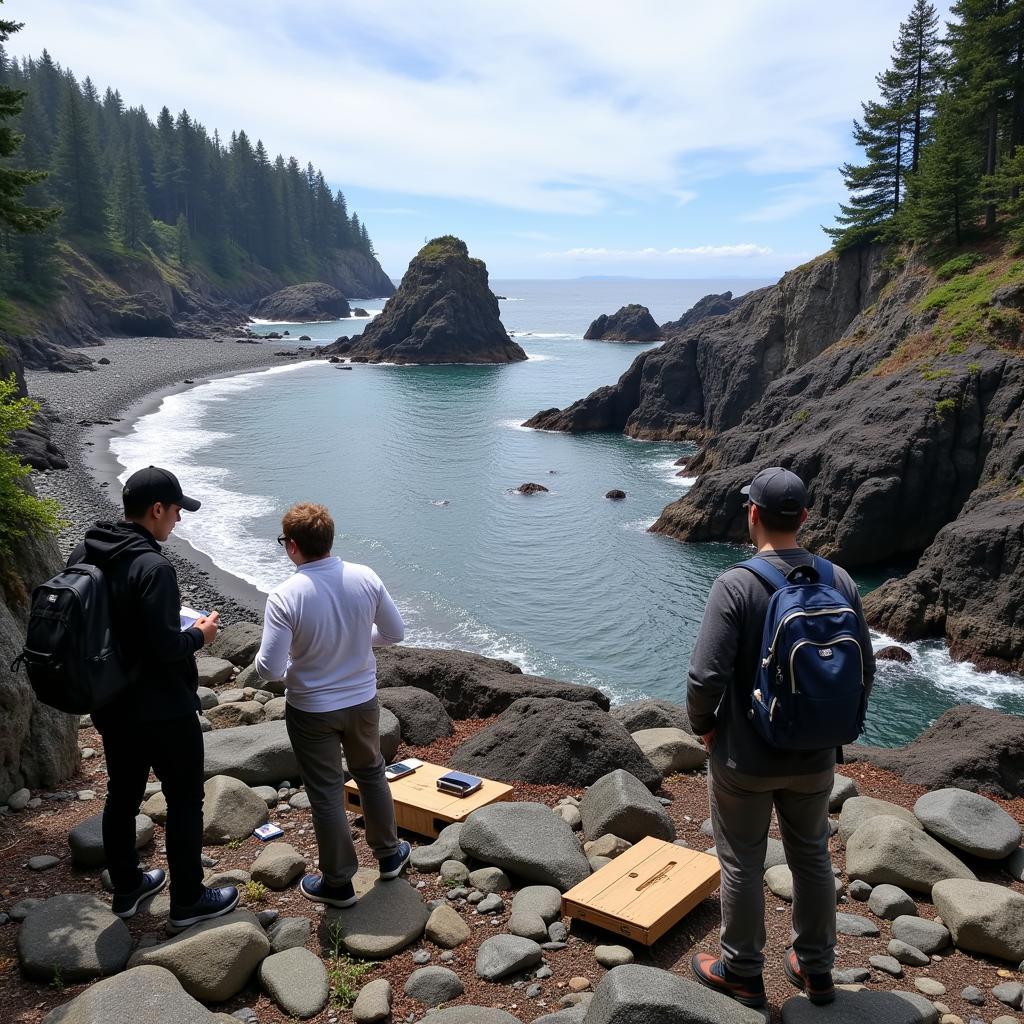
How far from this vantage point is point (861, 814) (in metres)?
7.51

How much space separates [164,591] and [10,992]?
244 cm

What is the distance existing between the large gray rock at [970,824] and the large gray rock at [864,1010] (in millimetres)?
2640

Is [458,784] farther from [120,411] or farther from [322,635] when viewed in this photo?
[120,411]

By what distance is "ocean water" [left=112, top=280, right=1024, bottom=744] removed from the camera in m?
24.4

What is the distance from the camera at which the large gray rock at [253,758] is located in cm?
813

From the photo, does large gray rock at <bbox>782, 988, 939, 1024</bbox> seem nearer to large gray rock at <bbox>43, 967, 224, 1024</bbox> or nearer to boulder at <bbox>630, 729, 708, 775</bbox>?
large gray rock at <bbox>43, 967, 224, 1024</bbox>

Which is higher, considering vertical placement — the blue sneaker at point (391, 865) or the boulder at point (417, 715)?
the blue sneaker at point (391, 865)

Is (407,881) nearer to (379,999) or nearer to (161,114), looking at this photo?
(379,999)

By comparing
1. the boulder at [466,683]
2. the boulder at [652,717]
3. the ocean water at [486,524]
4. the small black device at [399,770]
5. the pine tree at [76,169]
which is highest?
the pine tree at [76,169]

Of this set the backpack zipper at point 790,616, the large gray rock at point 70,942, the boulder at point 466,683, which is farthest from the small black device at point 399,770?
the backpack zipper at point 790,616

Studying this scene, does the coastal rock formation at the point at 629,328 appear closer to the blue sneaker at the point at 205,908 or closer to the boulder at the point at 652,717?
the boulder at the point at 652,717

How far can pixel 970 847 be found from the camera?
706 centimetres

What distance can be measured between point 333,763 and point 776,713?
2.90 m

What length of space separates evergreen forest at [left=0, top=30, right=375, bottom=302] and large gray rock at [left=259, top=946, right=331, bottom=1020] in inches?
3452
